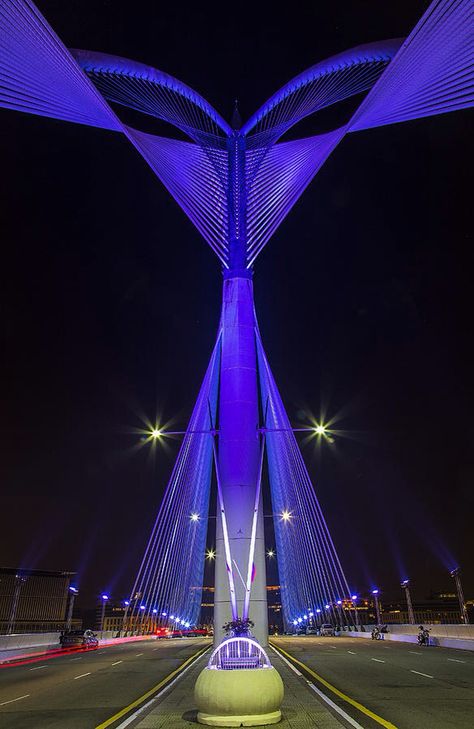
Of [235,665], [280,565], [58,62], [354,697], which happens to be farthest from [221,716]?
[280,565]

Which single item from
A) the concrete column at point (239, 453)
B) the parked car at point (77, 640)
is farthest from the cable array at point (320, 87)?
the parked car at point (77, 640)

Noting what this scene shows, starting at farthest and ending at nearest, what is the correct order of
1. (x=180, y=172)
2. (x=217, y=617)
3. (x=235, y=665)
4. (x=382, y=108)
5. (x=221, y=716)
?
(x=180, y=172), (x=382, y=108), (x=217, y=617), (x=235, y=665), (x=221, y=716)

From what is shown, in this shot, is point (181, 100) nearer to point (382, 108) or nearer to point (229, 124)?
point (229, 124)

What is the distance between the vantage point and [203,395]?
23297 mm

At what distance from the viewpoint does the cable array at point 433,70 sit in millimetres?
12273

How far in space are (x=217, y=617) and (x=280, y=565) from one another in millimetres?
19303

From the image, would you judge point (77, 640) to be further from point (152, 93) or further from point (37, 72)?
point (37, 72)

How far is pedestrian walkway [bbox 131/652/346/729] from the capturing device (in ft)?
28.7

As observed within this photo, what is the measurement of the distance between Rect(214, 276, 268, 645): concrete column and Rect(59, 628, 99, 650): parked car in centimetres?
2346

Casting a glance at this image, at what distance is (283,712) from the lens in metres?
9.80

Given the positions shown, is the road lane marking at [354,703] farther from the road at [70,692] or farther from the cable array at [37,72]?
the cable array at [37,72]

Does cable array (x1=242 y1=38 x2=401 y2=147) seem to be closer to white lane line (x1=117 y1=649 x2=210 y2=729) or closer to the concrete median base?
white lane line (x1=117 y1=649 x2=210 y2=729)

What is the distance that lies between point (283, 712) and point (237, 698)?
179 cm

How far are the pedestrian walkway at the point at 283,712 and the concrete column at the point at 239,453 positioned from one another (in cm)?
365
